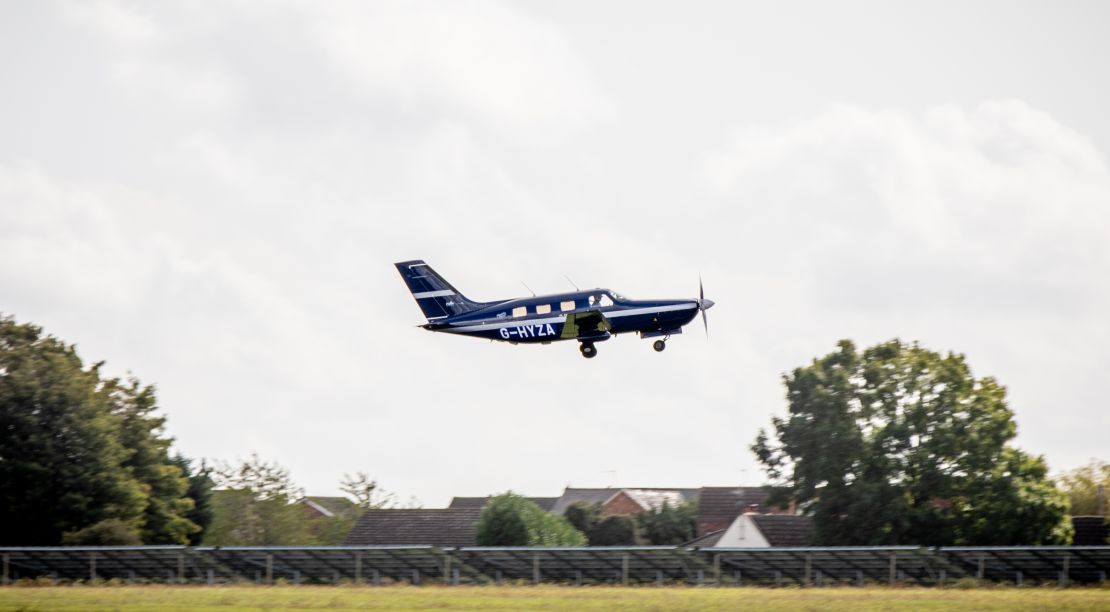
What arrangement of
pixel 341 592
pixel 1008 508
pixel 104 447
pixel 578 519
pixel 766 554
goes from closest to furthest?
pixel 341 592 < pixel 766 554 < pixel 1008 508 < pixel 104 447 < pixel 578 519

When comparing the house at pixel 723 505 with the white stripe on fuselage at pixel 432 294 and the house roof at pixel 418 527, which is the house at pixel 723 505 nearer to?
the house roof at pixel 418 527

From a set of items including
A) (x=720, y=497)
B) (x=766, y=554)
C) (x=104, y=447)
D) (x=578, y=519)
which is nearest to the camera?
(x=766, y=554)

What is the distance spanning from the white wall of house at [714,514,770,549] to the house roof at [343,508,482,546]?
50.4ft

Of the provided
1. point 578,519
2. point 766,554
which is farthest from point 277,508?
point 766,554

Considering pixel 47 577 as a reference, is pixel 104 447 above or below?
above

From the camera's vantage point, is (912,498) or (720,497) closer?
(912,498)

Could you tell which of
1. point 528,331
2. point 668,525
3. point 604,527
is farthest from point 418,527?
point 528,331

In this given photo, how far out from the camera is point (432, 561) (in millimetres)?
55594

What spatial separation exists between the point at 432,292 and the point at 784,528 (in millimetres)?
36057

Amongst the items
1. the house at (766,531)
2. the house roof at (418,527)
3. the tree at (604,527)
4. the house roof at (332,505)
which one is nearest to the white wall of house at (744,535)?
the house at (766,531)

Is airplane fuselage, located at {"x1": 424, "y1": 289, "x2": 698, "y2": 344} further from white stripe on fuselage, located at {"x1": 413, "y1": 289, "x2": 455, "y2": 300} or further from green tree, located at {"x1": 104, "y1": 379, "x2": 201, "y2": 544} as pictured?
green tree, located at {"x1": 104, "y1": 379, "x2": 201, "y2": 544}

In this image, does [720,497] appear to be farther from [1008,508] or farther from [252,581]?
[252,581]

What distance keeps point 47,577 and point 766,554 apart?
2931 centimetres

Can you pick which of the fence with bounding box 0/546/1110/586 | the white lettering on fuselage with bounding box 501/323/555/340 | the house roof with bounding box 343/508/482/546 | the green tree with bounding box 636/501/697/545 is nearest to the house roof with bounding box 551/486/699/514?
the green tree with bounding box 636/501/697/545
